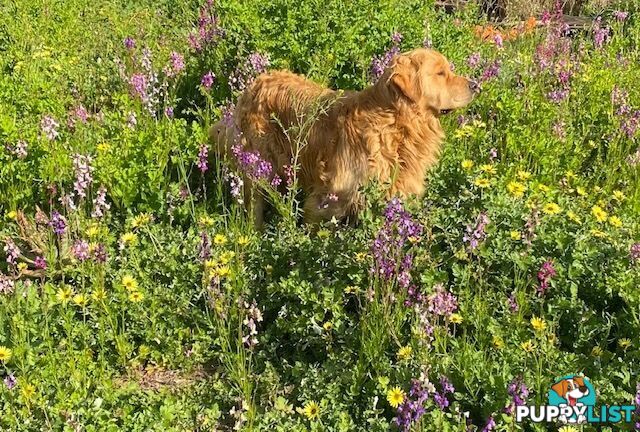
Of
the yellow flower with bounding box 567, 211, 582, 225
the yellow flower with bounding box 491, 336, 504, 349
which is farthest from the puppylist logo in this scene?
the yellow flower with bounding box 567, 211, 582, 225

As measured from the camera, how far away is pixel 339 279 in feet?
12.0

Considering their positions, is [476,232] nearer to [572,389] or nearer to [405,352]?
[405,352]

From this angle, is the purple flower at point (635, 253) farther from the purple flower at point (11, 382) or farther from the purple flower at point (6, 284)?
the purple flower at point (6, 284)

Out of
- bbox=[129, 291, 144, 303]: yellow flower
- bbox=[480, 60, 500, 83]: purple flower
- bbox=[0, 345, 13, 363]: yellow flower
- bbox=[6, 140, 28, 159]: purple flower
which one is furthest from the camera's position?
bbox=[480, 60, 500, 83]: purple flower

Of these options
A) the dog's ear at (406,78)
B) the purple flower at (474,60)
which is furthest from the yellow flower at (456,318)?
the purple flower at (474,60)

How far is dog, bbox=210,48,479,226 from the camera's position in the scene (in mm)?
4590

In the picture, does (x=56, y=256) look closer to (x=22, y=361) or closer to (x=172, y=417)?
(x=22, y=361)

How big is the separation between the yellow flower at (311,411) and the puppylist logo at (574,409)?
0.91 m

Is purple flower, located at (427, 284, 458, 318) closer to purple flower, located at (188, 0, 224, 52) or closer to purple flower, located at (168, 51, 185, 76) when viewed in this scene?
purple flower, located at (168, 51, 185, 76)

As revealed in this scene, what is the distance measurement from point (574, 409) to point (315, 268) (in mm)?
1560

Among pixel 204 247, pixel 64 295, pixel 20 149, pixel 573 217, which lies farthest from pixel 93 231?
pixel 573 217

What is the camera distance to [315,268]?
377cm

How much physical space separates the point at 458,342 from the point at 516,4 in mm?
6970

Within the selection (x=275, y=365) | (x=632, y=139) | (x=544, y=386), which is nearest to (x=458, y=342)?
(x=544, y=386)
